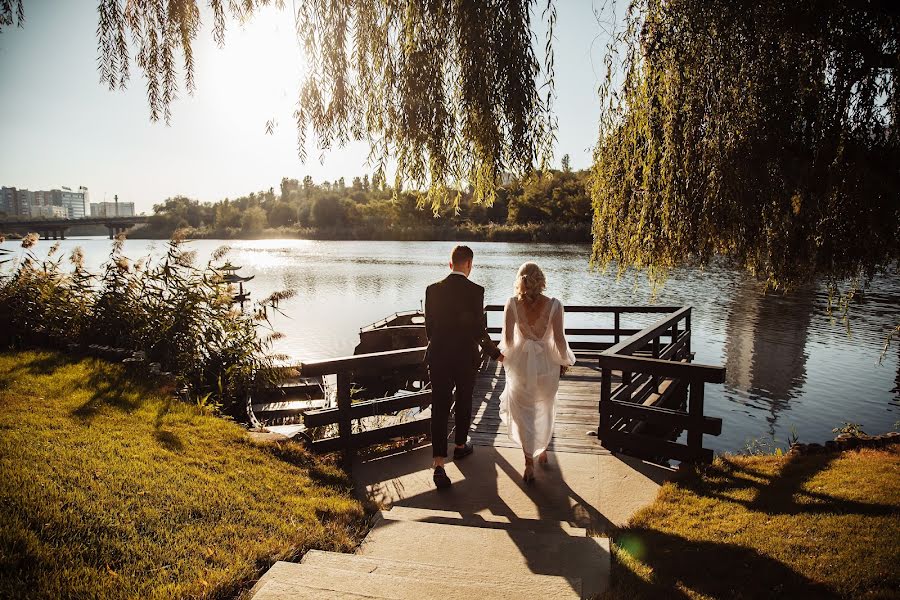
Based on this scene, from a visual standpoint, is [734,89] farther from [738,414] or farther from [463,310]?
[738,414]

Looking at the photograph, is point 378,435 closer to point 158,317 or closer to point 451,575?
point 451,575

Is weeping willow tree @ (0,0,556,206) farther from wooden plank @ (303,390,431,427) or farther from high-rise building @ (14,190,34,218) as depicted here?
high-rise building @ (14,190,34,218)

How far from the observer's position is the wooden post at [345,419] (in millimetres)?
5745

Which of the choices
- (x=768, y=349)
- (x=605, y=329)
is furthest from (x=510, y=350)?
(x=768, y=349)

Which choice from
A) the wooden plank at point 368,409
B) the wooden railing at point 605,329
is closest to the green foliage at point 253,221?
the wooden railing at point 605,329

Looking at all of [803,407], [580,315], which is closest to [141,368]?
[803,407]

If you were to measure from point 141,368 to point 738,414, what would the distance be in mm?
13028

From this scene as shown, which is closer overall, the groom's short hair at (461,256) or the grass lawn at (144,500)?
the grass lawn at (144,500)

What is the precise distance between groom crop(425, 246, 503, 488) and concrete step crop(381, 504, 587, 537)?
59 centimetres

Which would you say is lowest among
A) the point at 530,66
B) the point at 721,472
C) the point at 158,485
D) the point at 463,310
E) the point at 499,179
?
the point at 721,472

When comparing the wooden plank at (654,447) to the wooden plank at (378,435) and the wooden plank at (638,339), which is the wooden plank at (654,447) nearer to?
the wooden plank at (638,339)

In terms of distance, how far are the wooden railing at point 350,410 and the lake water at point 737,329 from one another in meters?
3.55

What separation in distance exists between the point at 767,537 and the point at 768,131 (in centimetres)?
381

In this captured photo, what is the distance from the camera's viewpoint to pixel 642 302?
29156mm
